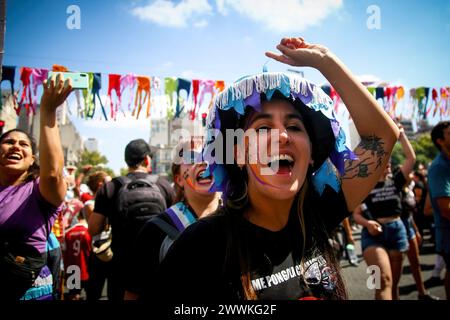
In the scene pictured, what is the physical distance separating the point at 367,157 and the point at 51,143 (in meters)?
1.53

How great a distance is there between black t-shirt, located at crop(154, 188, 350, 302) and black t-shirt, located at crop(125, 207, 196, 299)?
67 cm

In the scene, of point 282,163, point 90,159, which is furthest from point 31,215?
point 90,159

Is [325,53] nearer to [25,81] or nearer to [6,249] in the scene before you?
[6,249]

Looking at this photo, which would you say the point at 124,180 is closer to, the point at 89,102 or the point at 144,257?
the point at 144,257

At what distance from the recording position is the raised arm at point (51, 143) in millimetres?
1419

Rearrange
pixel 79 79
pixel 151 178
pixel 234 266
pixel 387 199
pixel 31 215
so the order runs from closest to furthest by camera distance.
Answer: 1. pixel 234 266
2. pixel 79 79
3. pixel 31 215
4. pixel 151 178
5. pixel 387 199

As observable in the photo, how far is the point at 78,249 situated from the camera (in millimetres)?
4141

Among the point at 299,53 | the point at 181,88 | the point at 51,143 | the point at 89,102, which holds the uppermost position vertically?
the point at 181,88

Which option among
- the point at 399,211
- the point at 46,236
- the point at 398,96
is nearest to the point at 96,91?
the point at 46,236

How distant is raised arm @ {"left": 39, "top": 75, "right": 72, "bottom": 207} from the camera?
1419 millimetres

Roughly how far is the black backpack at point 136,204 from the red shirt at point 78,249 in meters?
1.84

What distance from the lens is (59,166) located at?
1.64 metres

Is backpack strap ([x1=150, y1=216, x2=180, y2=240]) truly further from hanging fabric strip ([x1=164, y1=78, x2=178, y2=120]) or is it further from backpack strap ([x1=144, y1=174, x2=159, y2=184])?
hanging fabric strip ([x1=164, y1=78, x2=178, y2=120])
